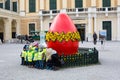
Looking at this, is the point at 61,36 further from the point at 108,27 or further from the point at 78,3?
the point at 78,3

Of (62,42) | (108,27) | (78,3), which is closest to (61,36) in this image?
(62,42)

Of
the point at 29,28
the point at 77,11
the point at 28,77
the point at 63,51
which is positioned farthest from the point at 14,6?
the point at 28,77

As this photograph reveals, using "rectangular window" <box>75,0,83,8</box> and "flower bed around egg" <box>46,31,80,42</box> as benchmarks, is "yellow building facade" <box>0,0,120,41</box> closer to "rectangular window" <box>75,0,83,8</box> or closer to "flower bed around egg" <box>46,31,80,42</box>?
"rectangular window" <box>75,0,83,8</box>

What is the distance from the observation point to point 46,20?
199 ft

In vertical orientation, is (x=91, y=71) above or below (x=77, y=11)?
below

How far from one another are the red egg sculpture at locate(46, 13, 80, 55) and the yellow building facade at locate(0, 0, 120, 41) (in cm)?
3669

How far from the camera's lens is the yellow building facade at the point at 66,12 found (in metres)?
56.3

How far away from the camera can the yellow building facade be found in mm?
56309

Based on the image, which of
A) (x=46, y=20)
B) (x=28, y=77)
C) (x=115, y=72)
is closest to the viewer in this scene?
(x=28, y=77)

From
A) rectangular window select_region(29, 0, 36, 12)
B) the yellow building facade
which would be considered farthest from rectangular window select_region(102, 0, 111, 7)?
rectangular window select_region(29, 0, 36, 12)

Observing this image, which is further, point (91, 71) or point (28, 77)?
point (91, 71)

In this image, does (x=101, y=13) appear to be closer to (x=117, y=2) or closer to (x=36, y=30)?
(x=117, y=2)

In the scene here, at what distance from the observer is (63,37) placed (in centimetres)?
1703

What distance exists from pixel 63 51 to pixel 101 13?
133 ft
